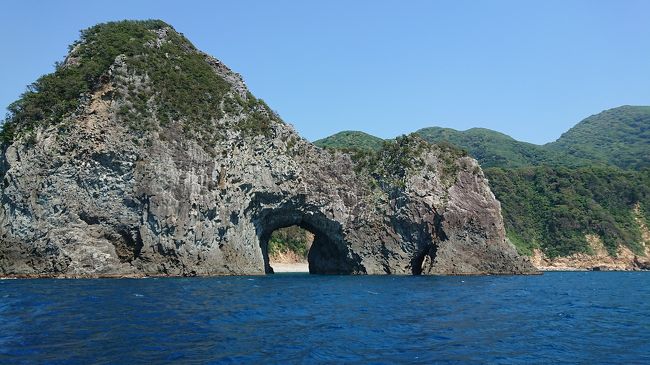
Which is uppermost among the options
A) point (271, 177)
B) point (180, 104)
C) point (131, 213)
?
point (180, 104)

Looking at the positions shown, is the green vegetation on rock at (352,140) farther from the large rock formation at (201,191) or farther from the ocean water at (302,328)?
the ocean water at (302,328)

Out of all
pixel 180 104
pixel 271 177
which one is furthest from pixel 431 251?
pixel 180 104

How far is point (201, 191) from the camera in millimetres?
60531

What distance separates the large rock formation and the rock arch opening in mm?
226

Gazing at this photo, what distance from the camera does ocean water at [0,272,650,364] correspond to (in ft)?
57.4

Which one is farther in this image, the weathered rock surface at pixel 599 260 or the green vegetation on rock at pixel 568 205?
the green vegetation on rock at pixel 568 205

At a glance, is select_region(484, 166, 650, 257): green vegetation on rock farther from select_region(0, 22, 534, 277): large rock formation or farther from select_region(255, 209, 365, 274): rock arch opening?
select_region(255, 209, 365, 274): rock arch opening

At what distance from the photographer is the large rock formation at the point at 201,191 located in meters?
54.7

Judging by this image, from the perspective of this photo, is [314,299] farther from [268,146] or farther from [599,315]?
[268,146]

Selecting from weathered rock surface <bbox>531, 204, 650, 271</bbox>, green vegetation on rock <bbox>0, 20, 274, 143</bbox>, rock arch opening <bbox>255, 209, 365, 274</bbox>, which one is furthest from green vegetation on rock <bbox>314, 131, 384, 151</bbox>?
green vegetation on rock <bbox>0, 20, 274, 143</bbox>

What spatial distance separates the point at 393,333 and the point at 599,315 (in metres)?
14.5

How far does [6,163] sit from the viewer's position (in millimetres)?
56469

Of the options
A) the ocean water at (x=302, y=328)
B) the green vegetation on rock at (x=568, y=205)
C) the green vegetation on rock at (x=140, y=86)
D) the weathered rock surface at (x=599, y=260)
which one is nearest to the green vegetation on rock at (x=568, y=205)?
the green vegetation on rock at (x=568, y=205)

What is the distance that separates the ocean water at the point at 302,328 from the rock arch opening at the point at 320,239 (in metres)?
33.2
